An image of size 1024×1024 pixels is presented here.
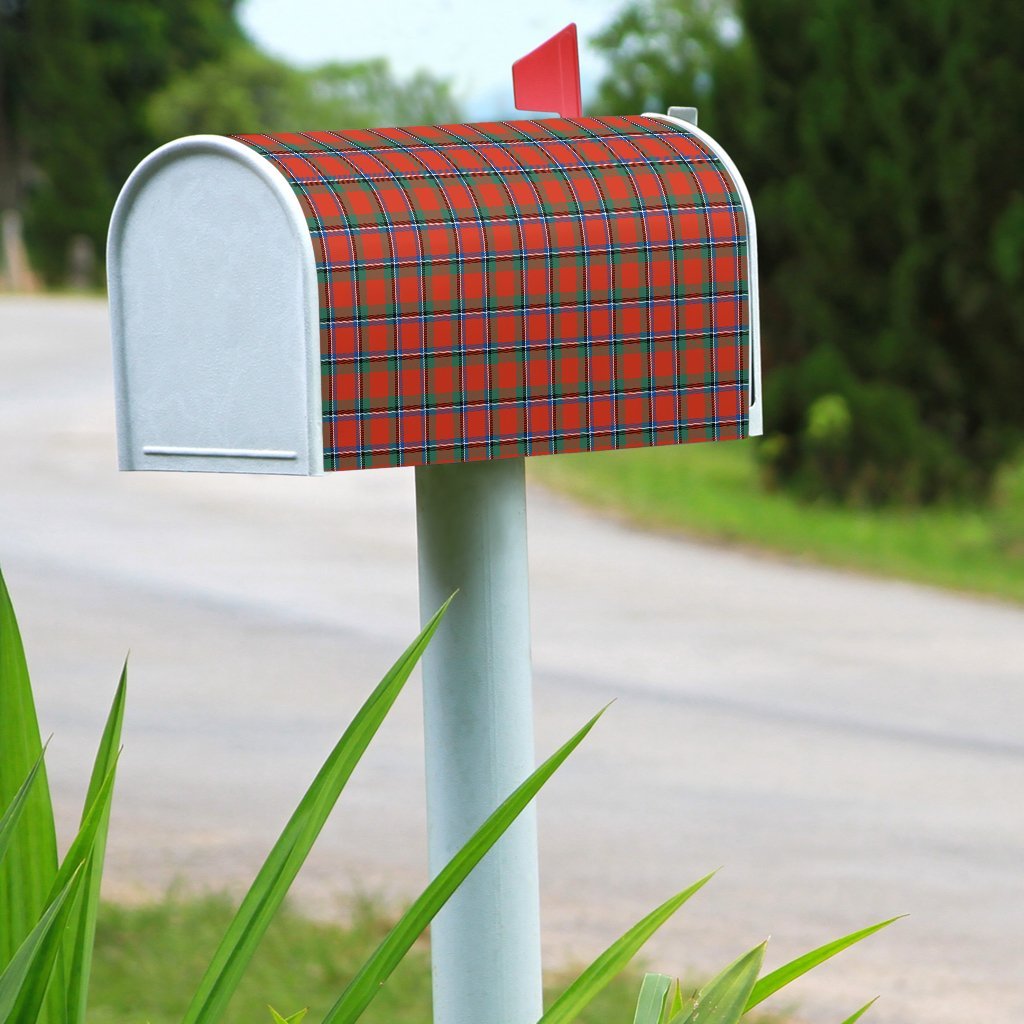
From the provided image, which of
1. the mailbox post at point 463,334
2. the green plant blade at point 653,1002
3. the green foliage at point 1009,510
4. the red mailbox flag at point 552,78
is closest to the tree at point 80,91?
the green foliage at point 1009,510

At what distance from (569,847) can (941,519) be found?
562cm

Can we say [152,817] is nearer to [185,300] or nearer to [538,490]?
[185,300]

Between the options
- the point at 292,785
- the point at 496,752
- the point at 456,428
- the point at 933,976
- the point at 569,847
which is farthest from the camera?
the point at 292,785

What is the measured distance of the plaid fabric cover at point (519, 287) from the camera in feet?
5.08

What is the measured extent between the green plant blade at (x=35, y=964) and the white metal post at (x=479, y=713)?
0.40 m

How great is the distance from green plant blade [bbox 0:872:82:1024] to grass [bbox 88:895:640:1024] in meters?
1.61

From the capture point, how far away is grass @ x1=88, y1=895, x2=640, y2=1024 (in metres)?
3.15

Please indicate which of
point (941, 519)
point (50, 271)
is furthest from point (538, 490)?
point (50, 271)

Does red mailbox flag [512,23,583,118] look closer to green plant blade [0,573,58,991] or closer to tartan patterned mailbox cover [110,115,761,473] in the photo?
tartan patterned mailbox cover [110,115,761,473]

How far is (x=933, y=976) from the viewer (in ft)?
11.6

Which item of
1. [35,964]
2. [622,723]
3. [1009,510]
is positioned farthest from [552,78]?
[1009,510]

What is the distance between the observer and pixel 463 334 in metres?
1.58

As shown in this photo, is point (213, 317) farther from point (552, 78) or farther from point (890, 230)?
point (890, 230)

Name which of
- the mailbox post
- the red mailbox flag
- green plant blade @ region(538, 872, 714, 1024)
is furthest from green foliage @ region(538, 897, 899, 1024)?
the red mailbox flag
